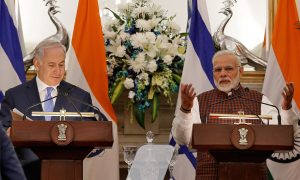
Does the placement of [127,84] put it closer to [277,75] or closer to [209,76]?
[209,76]

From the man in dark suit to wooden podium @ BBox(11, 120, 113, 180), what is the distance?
664 millimetres

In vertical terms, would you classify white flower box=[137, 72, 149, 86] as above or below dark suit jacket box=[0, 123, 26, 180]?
below

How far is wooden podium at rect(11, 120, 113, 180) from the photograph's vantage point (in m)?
5.35

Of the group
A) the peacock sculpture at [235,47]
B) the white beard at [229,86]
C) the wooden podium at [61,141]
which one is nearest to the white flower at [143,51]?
the peacock sculpture at [235,47]

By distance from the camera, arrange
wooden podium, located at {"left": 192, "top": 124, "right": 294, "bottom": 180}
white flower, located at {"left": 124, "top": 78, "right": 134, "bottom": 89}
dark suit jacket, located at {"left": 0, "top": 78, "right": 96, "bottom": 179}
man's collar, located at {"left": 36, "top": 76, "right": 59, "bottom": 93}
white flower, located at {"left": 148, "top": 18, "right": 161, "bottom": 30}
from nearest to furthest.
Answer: wooden podium, located at {"left": 192, "top": 124, "right": 294, "bottom": 180}, dark suit jacket, located at {"left": 0, "top": 78, "right": 96, "bottom": 179}, man's collar, located at {"left": 36, "top": 76, "right": 59, "bottom": 93}, white flower, located at {"left": 124, "top": 78, "right": 134, "bottom": 89}, white flower, located at {"left": 148, "top": 18, "right": 161, "bottom": 30}

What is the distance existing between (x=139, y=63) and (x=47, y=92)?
1.24 meters

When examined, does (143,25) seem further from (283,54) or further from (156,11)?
(283,54)

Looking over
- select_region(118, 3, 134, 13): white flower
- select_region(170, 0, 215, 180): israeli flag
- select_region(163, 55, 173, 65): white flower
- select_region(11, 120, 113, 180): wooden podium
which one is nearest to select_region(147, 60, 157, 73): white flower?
select_region(163, 55, 173, 65): white flower

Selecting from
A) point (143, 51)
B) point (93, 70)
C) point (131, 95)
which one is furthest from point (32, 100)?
point (143, 51)

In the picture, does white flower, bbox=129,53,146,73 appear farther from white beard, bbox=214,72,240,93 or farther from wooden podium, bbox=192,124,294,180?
wooden podium, bbox=192,124,294,180

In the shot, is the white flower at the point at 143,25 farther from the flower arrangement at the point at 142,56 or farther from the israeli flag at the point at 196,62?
the israeli flag at the point at 196,62

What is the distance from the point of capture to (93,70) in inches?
293

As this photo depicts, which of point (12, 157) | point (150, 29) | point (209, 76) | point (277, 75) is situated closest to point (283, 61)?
point (277, 75)

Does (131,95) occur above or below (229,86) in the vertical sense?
below
